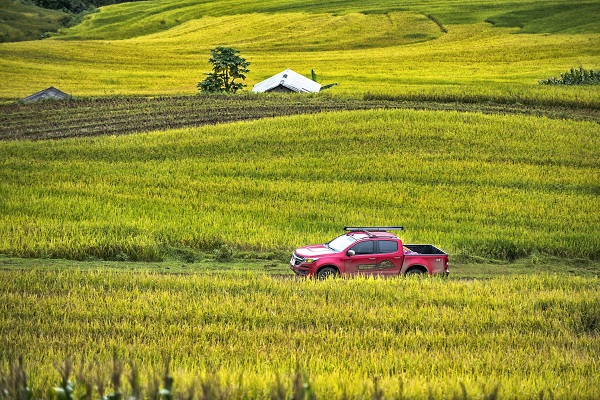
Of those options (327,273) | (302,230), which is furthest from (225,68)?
(327,273)

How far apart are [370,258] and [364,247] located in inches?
12.5

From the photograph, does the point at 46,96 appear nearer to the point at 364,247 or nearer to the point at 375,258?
the point at 364,247

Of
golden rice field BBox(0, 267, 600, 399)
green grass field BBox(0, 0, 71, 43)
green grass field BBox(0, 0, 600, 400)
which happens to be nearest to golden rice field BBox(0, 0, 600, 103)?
green grass field BBox(0, 0, 600, 400)

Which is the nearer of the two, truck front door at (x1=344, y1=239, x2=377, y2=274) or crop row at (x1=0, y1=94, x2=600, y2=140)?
truck front door at (x1=344, y1=239, x2=377, y2=274)

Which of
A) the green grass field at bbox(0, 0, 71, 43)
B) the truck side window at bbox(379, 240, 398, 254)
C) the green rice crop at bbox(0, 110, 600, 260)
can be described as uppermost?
the green grass field at bbox(0, 0, 71, 43)

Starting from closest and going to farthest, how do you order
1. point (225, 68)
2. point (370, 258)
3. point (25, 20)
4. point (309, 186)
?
point (370, 258)
point (309, 186)
point (225, 68)
point (25, 20)

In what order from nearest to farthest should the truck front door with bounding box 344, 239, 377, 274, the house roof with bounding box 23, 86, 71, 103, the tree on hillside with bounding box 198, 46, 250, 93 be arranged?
the truck front door with bounding box 344, 239, 377, 274 → the house roof with bounding box 23, 86, 71, 103 → the tree on hillside with bounding box 198, 46, 250, 93

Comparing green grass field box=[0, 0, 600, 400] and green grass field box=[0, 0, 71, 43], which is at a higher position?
green grass field box=[0, 0, 71, 43]

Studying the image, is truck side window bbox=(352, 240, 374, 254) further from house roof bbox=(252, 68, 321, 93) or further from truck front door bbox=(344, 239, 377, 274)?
house roof bbox=(252, 68, 321, 93)

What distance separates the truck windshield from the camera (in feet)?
70.6

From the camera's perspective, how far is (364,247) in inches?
843

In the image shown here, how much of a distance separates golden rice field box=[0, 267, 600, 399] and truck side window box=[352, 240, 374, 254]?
2.10 m

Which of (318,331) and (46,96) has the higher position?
(318,331)

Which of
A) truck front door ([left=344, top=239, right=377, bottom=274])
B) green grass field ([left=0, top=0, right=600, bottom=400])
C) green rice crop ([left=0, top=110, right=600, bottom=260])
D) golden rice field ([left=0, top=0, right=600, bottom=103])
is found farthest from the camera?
golden rice field ([left=0, top=0, right=600, bottom=103])
